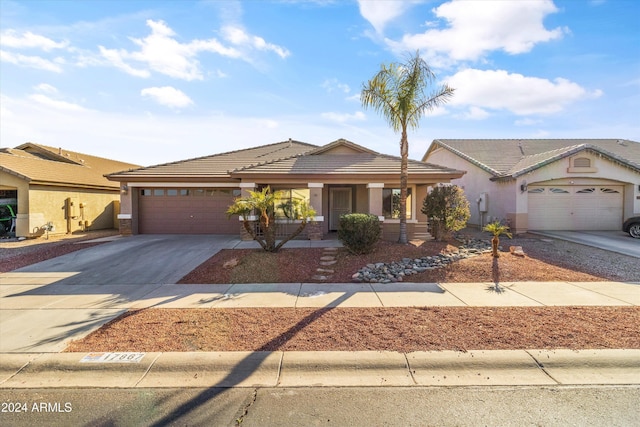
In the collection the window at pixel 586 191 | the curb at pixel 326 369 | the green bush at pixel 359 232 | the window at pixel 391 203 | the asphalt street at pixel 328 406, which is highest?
the window at pixel 586 191

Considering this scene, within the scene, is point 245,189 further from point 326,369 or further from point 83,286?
point 326,369

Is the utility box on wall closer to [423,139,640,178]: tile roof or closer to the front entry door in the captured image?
[423,139,640,178]: tile roof

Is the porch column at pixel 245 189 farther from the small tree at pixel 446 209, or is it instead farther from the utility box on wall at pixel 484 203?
the utility box on wall at pixel 484 203

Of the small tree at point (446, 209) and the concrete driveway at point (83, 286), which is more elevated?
the small tree at point (446, 209)

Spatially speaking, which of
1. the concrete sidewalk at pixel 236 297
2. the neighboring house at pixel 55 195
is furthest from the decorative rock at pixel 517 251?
the neighboring house at pixel 55 195

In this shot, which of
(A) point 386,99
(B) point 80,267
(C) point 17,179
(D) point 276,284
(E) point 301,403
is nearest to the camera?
(E) point 301,403

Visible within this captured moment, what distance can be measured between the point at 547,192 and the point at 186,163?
18.9m

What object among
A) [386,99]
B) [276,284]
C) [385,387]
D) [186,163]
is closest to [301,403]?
[385,387]

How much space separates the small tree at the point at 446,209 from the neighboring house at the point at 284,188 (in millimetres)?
1327

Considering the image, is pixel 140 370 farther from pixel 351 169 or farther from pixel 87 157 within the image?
pixel 87 157

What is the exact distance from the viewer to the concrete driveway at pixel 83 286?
16.9ft

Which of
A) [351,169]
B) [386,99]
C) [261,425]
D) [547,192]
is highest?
[386,99]

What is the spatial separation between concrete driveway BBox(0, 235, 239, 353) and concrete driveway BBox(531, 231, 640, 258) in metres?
14.3

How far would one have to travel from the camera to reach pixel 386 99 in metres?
11.0
